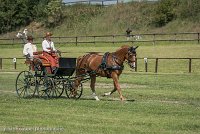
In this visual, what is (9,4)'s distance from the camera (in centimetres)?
7862

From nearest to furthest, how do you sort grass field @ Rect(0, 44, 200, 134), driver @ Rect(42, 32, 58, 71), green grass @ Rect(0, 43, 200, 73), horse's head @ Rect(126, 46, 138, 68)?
grass field @ Rect(0, 44, 200, 134) < horse's head @ Rect(126, 46, 138, 68) < driver @ Rect(42, 32, 58, 71) < green grass @ Rect(0, 43, 200, 73)

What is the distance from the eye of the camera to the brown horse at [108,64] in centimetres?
1833

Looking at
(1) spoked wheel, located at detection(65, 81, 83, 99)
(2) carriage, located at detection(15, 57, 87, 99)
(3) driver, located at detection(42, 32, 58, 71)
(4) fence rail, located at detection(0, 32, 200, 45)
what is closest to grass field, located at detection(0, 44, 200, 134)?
(1) spoked wheel, located at detection(65, 81, 83, 99)

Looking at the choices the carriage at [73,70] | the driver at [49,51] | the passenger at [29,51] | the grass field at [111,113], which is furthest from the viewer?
the passenger at [29,51]

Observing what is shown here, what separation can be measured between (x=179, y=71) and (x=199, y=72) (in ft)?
5.80

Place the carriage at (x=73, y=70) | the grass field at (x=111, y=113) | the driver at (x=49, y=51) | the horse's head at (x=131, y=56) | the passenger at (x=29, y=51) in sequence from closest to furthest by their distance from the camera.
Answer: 1. the grass field at (x=111, y=113)
2. the horse's head at (x=131, y=56)
3. the carriage at (x=73, y=70)
4. the driver at (x=49, y=51)
5. the passenger at (x=29, y=51)

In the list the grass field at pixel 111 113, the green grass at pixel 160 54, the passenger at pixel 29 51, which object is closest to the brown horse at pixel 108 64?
the grass field at pixel 111 113

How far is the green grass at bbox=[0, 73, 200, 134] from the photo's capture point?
39.8ft

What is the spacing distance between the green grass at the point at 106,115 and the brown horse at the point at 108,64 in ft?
3.56

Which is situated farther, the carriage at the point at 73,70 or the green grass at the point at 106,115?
the carriage at the point at 73,70

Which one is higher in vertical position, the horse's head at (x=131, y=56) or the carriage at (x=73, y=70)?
the horse's head at (x=131, y=56)

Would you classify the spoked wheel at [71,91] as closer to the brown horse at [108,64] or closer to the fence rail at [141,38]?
the brown horse at [108,64]

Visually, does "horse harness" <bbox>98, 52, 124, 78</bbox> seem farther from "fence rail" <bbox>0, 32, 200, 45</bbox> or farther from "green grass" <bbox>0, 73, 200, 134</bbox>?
"fence rail" <bbox>0, 32, 200, 45</bbox>

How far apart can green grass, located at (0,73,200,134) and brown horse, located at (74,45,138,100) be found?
1087 millimetres
